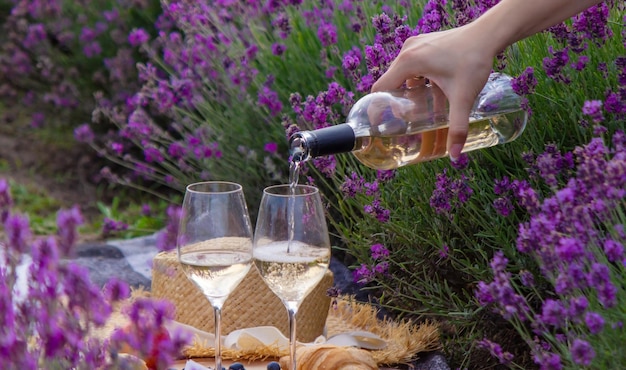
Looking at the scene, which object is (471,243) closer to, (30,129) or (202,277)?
(202,277)

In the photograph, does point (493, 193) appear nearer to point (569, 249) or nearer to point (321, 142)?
point (321, 142)

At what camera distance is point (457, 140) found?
6.54 ft

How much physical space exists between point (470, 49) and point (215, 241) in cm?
70

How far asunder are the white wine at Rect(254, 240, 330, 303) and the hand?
0.38 m

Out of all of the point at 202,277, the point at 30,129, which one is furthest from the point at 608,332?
the point at 30,129

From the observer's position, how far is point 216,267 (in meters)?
2.00

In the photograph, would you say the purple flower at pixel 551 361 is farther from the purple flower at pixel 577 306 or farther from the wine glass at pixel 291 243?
the wine glass at pixel 291 243

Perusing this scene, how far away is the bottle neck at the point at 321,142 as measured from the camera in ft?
6.28

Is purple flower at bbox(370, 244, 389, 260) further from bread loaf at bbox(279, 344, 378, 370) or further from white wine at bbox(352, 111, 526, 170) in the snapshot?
white wine at bbox(352, 111, 526, 170)

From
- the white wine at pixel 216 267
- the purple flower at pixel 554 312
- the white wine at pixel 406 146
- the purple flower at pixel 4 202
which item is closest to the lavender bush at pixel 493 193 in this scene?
the purple flower at pixel 554 312

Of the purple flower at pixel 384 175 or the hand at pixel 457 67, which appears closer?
the hand at pixel 457 67

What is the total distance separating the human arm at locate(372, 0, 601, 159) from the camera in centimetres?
197

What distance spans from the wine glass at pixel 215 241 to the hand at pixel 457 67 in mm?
501

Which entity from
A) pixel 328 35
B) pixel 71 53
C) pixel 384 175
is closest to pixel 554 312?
pixel 384 175
